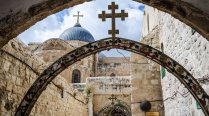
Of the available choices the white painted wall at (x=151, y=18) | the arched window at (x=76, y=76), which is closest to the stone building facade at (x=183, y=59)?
the white painted wall at (x=151, y=18)

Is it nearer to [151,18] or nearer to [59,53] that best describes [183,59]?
[151,18]

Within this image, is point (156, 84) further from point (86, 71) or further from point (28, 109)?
point (86, 71)

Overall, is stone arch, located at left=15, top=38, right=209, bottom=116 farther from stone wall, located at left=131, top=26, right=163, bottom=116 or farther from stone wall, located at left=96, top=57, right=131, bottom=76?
stone wall, located at left=96, top=57, right=131, bottom=76

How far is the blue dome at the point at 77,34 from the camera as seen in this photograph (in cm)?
2992

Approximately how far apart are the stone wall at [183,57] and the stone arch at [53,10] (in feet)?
7.45

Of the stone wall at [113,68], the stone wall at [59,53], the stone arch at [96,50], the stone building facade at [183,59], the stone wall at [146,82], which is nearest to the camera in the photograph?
the stone arch at [96,50]

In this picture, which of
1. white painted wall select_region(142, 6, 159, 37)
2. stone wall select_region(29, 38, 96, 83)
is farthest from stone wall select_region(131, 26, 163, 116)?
stone wall select_region(29, 38, 96, 83)

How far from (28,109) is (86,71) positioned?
23268mm

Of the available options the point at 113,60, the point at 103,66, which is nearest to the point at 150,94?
the point at 103,66

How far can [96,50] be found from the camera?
11.7ft

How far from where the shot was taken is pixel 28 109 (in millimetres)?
3209

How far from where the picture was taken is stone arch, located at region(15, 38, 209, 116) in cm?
321

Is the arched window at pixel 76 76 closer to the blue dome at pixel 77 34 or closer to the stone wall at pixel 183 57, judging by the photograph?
the blue dome at pixel 77 34

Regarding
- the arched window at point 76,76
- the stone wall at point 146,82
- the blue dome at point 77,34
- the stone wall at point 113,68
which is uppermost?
the blue dome at point 77,34
